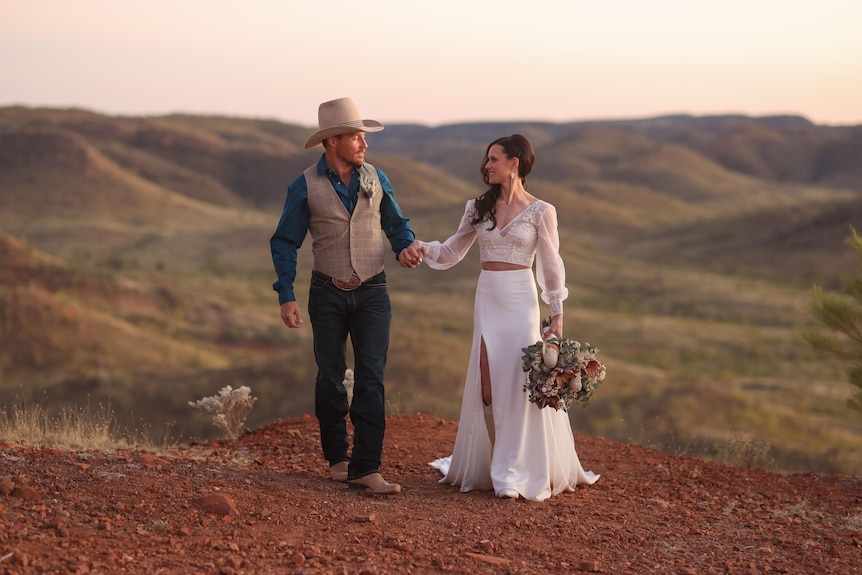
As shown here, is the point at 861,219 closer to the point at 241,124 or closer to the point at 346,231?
the point at 346,231

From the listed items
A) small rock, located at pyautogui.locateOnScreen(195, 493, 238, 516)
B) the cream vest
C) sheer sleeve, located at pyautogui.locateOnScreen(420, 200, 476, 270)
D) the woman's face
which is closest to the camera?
small rock, located at pyautogui.locateOnScreen(195, 493, 238, 516)

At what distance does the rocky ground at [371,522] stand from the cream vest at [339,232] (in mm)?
1376

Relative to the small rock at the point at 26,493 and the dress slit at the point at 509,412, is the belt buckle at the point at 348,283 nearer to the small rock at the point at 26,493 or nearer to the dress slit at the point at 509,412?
the dress slit at the point at 509,412

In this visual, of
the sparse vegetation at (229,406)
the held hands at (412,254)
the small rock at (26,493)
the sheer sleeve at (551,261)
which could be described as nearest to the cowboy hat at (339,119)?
the held hands at (412,254)

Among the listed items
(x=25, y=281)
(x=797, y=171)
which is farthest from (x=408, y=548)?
(x=797, y=171)

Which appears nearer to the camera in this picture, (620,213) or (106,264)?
(106,264)

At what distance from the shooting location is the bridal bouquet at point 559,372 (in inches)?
226

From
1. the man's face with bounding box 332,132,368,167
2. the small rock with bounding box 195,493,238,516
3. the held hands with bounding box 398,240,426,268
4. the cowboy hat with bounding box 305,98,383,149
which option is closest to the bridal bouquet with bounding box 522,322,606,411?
the held hands with bounding box 398,240,426,268

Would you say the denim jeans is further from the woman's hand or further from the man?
the woman's hand

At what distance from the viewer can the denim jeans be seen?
19.0ft

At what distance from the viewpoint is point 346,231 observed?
18.9 ft

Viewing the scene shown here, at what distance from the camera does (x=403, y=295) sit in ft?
113

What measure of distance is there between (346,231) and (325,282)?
34cm

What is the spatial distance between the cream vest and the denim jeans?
4.3 inches
